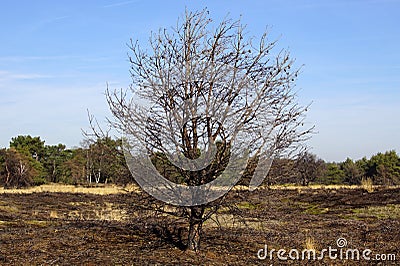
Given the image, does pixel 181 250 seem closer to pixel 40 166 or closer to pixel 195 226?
pixel 195 226

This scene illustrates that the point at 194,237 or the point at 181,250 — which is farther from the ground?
the point at 194,237

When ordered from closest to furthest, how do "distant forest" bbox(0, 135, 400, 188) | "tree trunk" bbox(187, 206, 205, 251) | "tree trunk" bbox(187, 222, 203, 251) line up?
"tree trunk" bbox(187, 206, 205, 251), "tree trunk" bbox(187, 222, 203, 251), "distant forest" bbox(0, 135, 400, 188)

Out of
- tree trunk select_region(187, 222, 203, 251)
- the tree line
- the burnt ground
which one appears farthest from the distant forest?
tree trunk select_region(187, 222, 203, 251)

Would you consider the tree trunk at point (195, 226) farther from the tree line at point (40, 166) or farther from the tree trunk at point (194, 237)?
the tree line at point (40, 166)

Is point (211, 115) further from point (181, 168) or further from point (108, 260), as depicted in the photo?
point (108, 260)

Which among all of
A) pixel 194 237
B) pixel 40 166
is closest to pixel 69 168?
pixel 40 166

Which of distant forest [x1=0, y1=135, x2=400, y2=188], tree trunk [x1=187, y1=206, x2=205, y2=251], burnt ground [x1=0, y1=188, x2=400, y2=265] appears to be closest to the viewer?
burnt ground [x1=0, y1=188, x2=400, y2=265]

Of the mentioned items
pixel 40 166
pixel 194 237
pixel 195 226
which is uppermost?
pixel 40 166

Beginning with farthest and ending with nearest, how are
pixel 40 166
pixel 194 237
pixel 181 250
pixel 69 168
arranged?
pixel 69 168 < pixel 40 166 < pixel 194 237 < pixel 181 250

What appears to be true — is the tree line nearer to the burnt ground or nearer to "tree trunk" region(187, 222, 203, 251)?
the burnt ground

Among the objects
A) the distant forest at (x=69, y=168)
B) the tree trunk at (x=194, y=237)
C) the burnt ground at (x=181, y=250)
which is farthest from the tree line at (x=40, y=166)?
the tree trunk at (x=194, y=237)

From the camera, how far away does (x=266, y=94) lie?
8.12 metres

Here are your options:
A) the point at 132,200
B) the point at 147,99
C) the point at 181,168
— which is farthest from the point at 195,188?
the point at 147,99

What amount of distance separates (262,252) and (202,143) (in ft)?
8.48
